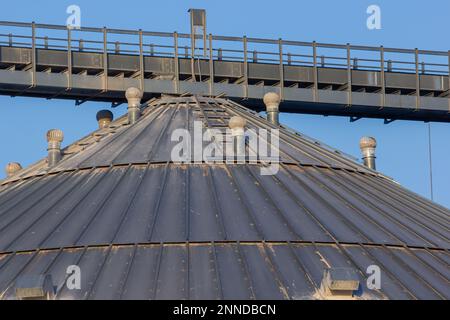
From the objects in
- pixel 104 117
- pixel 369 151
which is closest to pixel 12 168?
pixel 104 117

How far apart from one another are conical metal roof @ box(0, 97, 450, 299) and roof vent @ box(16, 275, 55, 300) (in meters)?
0.50

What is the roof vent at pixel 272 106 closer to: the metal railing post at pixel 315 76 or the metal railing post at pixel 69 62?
the metal railing post at pixel 69 62

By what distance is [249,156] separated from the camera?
175ft

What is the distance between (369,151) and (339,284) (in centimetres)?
1786

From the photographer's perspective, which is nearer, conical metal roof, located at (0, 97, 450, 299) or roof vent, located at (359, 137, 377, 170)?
conical metal roof, located at (0, 97, 450, 299)

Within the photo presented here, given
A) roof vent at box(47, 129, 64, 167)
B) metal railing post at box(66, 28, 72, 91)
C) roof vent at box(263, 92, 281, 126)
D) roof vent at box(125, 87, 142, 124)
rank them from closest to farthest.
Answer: roof vent at box(47, 129, 64, 167) → roof vent at box(125, 87, 142, 124) → roof vent at box(263, 92, 281, 126) → metal railing post at box(66, 28, 72, 91)

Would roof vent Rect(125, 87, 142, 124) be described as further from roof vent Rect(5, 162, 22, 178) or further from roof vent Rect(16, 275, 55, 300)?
roof vent Rect(16, 275, 55, 300)

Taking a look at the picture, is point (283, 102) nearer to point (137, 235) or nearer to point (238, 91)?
point (238, 91)

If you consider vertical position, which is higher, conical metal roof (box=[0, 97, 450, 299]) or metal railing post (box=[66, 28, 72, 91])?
metal railing post (box=[66, 28, 72, 91])

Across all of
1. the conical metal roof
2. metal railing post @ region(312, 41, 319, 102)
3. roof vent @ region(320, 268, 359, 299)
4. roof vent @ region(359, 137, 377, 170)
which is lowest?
roof vent @ region(320, 268, 359, 299)

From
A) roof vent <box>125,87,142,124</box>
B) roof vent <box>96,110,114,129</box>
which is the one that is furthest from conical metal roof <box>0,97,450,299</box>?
roof vent <box>96,110,114,129</box>

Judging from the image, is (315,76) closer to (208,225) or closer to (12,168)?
(12,168)

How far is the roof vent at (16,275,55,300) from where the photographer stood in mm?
42906

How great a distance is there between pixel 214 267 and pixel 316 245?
Answer: 3826 mm
